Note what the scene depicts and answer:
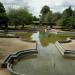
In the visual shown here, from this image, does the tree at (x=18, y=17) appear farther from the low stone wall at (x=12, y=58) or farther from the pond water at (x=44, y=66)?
the pond water at (x=44, y=66)

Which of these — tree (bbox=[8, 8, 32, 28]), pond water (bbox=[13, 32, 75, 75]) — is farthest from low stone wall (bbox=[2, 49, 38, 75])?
tree (bbox=[8, 8, 32, 28])

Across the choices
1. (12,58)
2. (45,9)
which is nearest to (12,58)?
(12,58)

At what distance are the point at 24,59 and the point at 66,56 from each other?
12.5ft

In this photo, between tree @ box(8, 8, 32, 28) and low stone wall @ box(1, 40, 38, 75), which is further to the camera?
tree @ box(8, 8, 32, 28)

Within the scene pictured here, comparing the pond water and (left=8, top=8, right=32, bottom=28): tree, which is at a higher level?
(left=8, top=8, right=32, bottom=28): tree

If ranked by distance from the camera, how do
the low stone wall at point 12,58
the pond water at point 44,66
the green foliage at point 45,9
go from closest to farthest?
the pond water at point 44,66 → the low stone wall at point 12,58 → the green foliage at point 45,9

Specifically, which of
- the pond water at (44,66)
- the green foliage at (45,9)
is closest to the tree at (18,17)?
the pond water at (44,66)

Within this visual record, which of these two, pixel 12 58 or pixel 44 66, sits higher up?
pixel 12 58

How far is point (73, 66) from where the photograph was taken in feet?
48.7

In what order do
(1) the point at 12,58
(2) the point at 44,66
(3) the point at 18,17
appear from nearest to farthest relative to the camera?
1. (2) the point at 44,66
2. (1) the point at 12,58
3. (3) the point at 18,17

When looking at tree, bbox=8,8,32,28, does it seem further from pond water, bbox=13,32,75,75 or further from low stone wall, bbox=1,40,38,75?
pond water, bbox=13,32,75,75

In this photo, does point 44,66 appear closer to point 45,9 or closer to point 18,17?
point 18,17

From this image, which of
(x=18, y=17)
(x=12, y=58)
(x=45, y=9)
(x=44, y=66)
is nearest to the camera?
(x=44, y=66)

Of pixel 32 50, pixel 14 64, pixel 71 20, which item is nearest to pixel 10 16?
pixel 71 20
